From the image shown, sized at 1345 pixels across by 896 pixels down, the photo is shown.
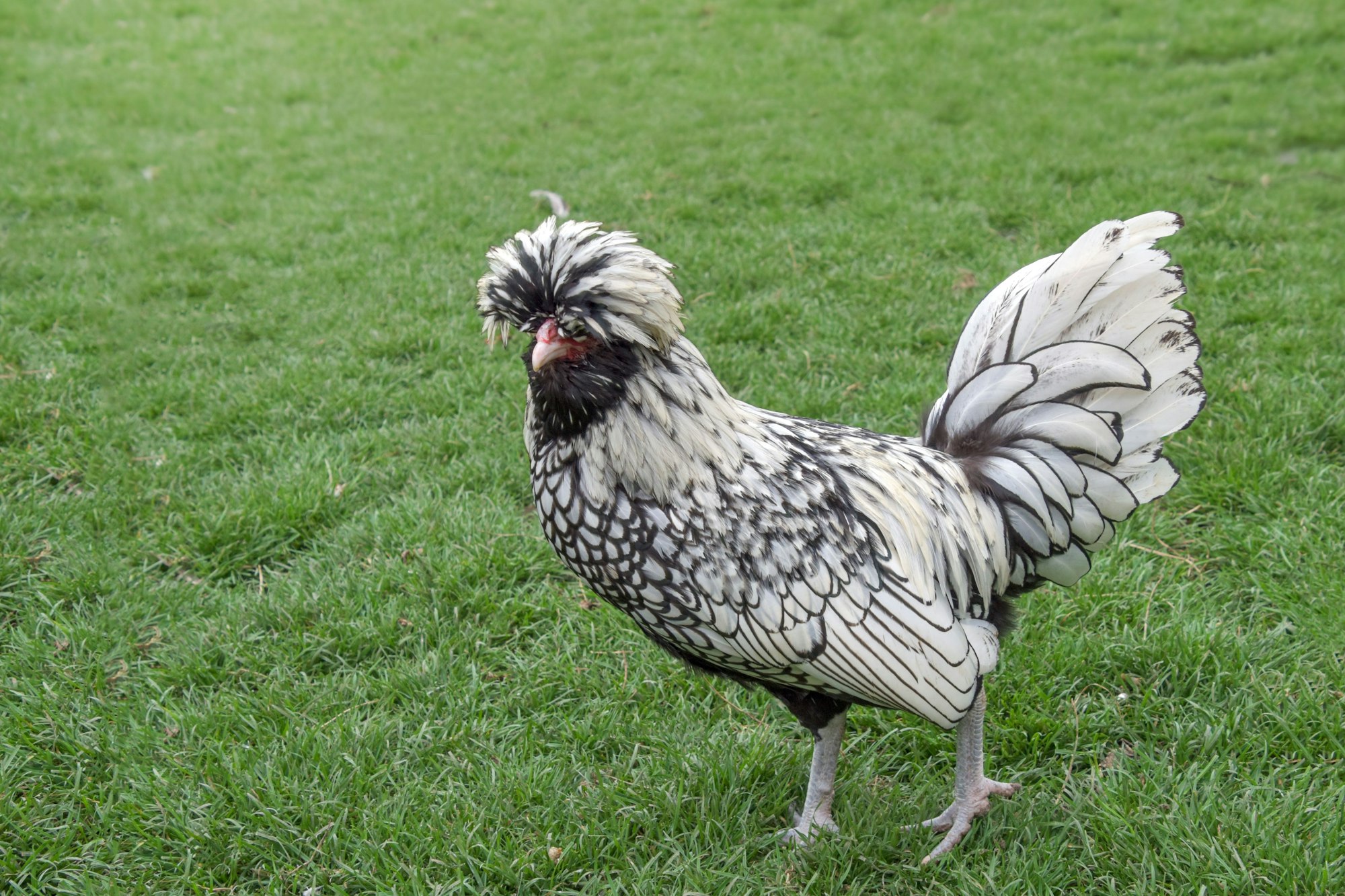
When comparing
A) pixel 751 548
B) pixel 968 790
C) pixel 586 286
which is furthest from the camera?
pixel 968 790

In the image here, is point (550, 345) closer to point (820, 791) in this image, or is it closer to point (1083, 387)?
point (1083, 387)

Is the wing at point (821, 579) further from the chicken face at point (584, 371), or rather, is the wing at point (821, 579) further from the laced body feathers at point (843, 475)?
the chicken face at point (584, 371)

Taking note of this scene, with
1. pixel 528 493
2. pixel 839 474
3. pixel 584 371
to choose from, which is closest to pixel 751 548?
pixel 839 474

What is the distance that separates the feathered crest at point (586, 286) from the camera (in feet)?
6.77

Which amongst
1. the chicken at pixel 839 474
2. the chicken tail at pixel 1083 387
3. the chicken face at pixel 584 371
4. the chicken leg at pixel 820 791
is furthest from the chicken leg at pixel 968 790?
the chicken face at pixel 584 371

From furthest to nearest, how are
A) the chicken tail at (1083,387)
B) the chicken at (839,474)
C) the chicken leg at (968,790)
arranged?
the chicken leg at (968,790), the chicken tail at (1083,387), the chicken at (839,474)

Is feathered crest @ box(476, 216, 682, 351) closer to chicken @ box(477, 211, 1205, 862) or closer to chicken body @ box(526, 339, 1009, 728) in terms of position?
chicken @ box(477, 211, 1205, 862)

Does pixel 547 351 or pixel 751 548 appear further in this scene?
pixel 751 548

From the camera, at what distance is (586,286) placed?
6.72 ft

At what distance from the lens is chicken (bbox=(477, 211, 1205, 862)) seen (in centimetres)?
217

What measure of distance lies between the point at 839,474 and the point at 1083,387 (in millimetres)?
687

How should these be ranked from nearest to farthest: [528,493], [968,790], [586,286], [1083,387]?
[586,286] < [1083,387] < [968,790] < [528,493]

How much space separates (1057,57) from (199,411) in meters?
8.53

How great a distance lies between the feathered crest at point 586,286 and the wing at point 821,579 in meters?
0.46
